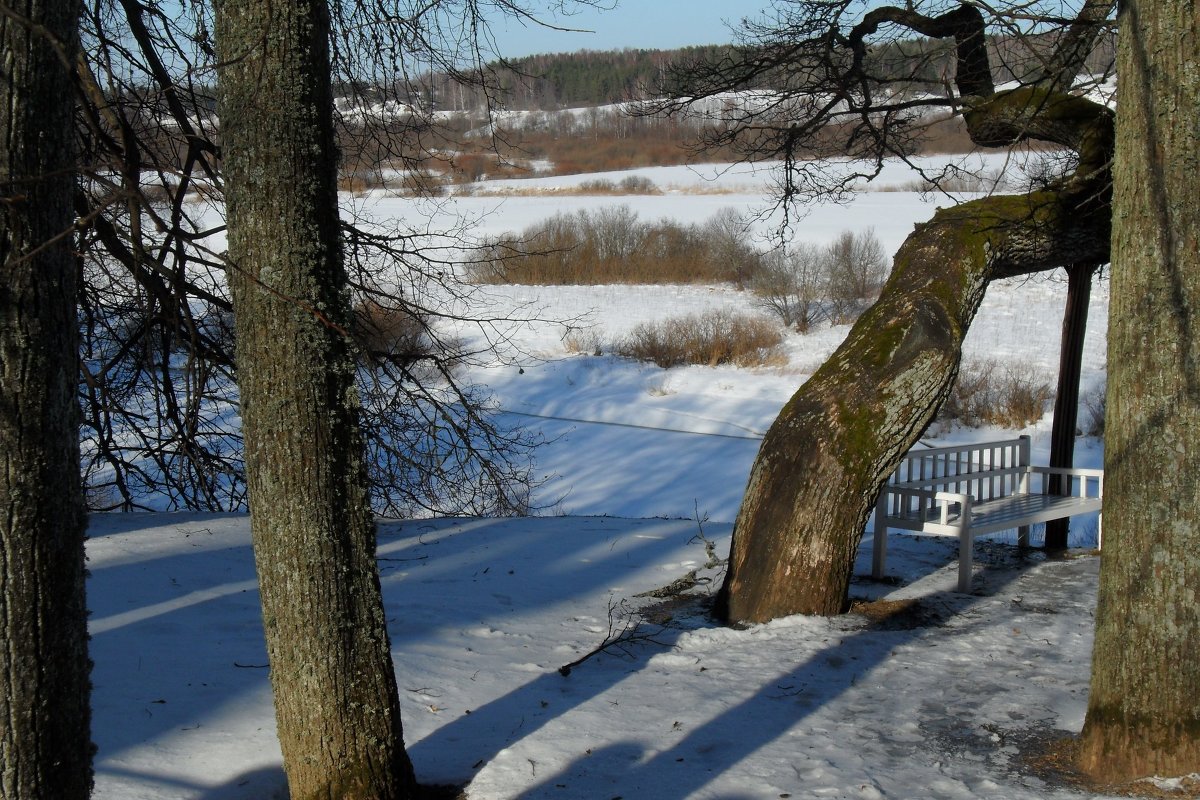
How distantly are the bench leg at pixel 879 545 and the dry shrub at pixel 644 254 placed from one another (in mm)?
22166

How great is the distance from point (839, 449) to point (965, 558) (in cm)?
149

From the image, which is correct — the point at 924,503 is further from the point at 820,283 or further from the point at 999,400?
the point at 820,283

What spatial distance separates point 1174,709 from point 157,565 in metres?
5.20

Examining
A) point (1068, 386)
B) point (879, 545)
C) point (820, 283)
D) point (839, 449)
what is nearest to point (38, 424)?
point (839, 449)

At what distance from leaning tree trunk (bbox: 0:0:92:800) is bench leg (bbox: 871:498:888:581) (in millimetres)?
5360

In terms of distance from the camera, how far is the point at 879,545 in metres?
7.02

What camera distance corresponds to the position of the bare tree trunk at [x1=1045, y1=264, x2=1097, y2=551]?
802 centimetres

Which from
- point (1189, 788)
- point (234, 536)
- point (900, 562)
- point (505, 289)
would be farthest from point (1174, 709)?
point (505, 289)

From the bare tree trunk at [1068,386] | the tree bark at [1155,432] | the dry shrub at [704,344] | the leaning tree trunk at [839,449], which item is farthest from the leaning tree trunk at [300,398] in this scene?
the dry shrub at [704,344]

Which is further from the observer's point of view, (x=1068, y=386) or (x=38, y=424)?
(x=1068, y=386)

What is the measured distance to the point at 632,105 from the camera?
9766 mm

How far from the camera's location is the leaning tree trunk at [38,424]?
238 cm

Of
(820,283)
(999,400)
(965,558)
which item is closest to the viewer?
(965,558)

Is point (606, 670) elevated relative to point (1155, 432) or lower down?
lower down
